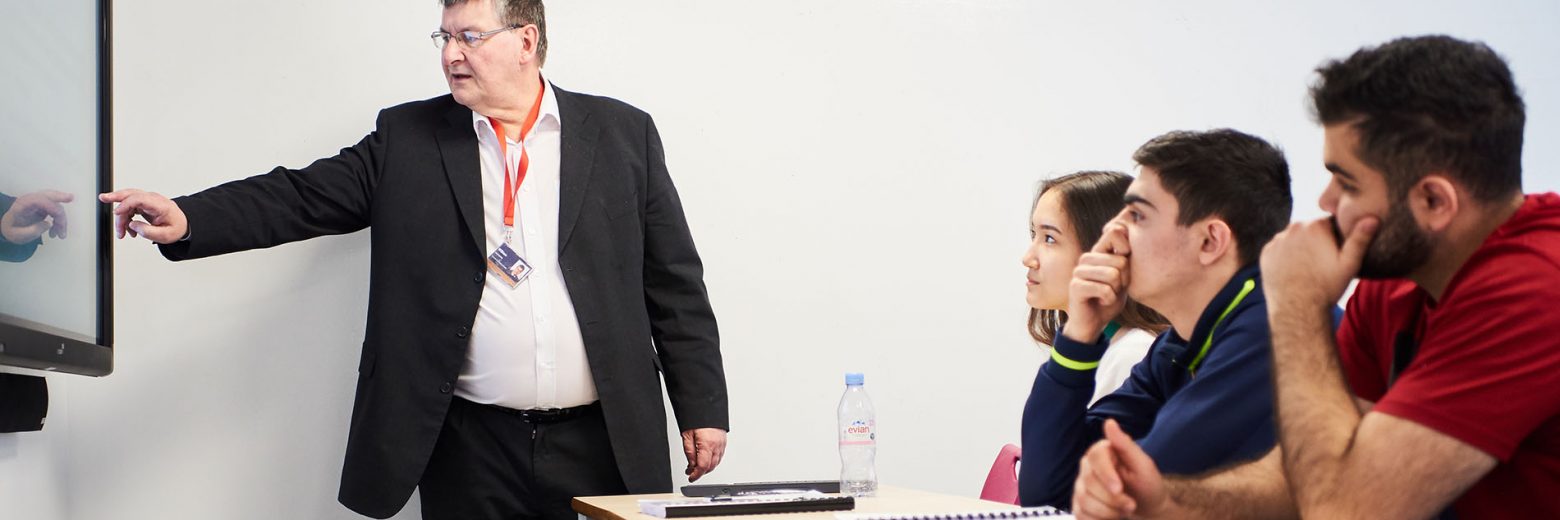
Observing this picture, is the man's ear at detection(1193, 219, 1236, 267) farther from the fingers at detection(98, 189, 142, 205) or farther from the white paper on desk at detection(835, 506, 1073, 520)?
the fingers at detection(98, 189, 142, 205)

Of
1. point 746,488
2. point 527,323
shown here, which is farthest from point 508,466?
point 746,488

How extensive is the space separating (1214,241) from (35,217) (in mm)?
1672

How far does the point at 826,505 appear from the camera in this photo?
2.13 meters

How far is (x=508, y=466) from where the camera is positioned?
8.81 ft

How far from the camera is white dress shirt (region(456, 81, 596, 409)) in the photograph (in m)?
2.70

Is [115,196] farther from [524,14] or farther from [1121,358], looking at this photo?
[1121,358]

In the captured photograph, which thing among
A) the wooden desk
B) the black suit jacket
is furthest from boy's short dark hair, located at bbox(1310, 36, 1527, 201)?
the black suit jacket

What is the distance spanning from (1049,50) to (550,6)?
143 cm

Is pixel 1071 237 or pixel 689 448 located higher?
pixel 1071 237

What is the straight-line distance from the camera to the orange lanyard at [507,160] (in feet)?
9.17

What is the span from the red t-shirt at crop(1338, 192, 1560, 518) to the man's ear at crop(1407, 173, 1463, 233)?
4 cm

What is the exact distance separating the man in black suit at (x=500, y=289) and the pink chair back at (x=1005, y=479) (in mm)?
627

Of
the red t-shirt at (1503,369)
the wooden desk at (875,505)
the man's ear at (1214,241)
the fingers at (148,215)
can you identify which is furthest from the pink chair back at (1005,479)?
the fingers at (148,215)

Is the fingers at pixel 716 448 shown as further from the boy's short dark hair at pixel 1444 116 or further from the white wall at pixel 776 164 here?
the boy's short dark hair at pixel 1444 116
